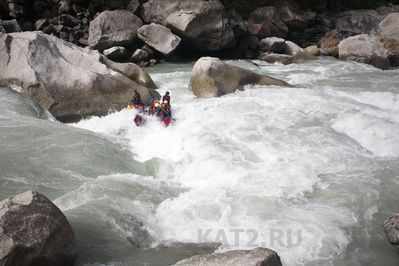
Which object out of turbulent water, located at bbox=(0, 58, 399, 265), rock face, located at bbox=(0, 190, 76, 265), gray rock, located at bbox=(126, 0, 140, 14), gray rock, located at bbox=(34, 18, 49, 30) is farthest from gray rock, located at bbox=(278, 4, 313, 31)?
rock face, located at bbox=(0, 190, 76, 265)

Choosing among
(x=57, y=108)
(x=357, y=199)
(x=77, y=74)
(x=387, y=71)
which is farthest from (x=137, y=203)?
(x=387, y=71)

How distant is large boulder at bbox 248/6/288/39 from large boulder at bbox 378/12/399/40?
5016 millimetres

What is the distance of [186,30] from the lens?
48.1ft

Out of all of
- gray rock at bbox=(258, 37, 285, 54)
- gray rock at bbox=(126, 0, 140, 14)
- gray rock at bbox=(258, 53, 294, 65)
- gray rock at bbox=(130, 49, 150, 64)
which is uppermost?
gray rock at bbox=(126, 0, 140, 14)

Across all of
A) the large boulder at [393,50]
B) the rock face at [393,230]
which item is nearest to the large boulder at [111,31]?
the large boulder at [393,50]

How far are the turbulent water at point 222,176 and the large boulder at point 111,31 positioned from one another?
7.04m

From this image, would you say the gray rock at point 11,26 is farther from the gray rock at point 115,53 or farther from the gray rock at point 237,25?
the gray rock at point 237,25

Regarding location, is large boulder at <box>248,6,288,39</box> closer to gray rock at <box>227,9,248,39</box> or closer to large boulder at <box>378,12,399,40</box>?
gray rock at <box>227,9,248,39</box>

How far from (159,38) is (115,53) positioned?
1.97m

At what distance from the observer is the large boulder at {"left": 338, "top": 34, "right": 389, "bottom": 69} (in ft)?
45.3

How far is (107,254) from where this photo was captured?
363 cm

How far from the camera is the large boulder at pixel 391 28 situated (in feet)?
58.4

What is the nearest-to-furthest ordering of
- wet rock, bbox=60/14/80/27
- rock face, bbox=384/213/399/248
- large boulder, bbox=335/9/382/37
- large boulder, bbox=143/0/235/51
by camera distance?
rock face, bbox=384/213/399/248 < large boulder, bbox=143/0/235/51 < wet rock, bbox=60/14/80/27 < large boulder, bbox=335/9/382/37

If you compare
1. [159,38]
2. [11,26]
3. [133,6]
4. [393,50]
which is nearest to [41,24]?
[11,26]
